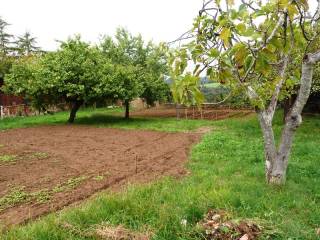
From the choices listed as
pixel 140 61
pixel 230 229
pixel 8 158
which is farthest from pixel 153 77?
pixel 230 229

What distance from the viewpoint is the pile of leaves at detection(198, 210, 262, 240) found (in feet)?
14.7

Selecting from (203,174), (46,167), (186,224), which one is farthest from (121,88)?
(186,224)

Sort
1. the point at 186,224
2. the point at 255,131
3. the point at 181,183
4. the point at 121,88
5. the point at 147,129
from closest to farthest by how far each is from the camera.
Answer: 1. the point at 186,224
2. the point at 181,183
3. the point at 255,131
4. the point at 147,129
5. the point at 121,88

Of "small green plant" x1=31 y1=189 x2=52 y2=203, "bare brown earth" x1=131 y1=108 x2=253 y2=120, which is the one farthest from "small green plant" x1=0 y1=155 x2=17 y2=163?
"bare brown earth" x1=131 y1=108 x2=253 y2=120

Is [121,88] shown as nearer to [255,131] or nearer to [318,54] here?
[255,131]

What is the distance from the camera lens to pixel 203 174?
8.13 meters

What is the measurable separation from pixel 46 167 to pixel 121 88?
470 inches

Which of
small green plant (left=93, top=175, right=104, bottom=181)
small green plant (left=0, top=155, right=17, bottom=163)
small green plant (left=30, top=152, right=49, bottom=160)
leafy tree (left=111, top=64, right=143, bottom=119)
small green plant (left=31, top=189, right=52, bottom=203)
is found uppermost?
leafy tree (left=111, top=64, right=143, bottom=119)

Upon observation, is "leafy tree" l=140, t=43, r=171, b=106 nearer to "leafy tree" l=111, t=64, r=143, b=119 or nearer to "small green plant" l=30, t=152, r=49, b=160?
"leafy tree" l=111, t=64, r=143, b=119

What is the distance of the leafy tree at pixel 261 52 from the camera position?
373 centimetres

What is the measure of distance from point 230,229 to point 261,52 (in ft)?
7.11

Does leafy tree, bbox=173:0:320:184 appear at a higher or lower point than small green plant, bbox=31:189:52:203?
higher

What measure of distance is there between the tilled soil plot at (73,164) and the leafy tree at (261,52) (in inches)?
116

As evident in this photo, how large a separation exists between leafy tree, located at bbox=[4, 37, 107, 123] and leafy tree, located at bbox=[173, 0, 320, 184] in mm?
14721
